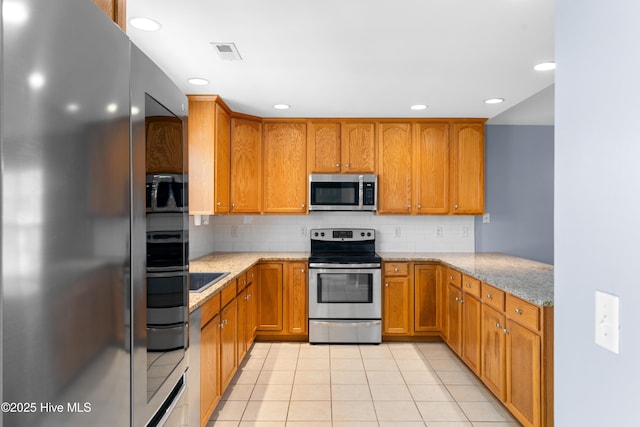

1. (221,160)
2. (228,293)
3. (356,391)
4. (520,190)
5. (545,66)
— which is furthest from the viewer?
(520,190)

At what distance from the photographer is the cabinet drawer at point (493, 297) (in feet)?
8.85

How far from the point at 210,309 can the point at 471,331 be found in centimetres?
208

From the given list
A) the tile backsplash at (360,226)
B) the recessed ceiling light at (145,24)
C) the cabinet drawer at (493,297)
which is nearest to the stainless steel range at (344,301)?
→ the tile backsplash at (360,226)

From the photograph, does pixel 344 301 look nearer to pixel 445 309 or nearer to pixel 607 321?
pixel 445 309

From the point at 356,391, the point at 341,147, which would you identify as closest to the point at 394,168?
the point at 341,147

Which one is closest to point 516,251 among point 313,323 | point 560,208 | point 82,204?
point 313,323

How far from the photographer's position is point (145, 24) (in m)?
2.17

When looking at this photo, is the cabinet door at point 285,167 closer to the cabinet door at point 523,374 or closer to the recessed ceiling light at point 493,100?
the recessed ceiling light at point 493,100

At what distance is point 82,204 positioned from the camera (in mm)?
664

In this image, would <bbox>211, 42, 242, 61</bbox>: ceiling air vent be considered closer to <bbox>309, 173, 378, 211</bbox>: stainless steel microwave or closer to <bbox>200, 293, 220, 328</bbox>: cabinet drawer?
<bbox>200, 293, 220, 328</bbox>: cabinet drawer

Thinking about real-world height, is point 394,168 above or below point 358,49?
below

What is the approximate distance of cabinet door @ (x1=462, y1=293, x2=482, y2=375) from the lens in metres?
3.12

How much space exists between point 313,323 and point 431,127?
2.44m

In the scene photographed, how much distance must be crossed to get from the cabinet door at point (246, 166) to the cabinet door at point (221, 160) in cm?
10
